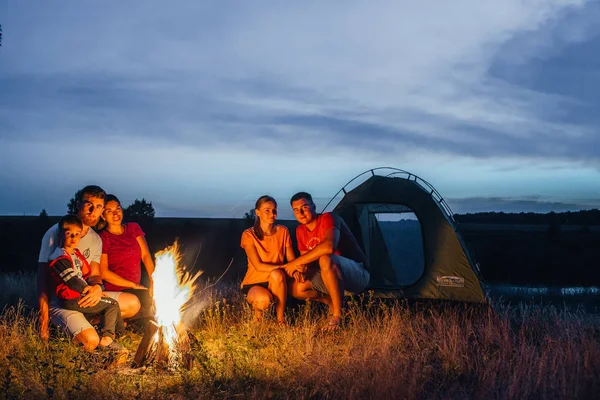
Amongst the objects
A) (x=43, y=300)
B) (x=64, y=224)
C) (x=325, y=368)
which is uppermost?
(x=64, y=224)

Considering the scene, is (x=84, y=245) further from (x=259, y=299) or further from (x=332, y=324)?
(x=332, y=324)

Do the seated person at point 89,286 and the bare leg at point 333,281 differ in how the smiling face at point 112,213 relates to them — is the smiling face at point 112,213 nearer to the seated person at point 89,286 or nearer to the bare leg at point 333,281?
the seated person at point 89,286

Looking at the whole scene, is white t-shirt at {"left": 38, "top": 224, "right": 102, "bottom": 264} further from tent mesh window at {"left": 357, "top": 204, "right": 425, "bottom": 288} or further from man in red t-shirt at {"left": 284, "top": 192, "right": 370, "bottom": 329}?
tent mesh window at {"left": 357, "top": 204, "right": 425, "bottom": 288}

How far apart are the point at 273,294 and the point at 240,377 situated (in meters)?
1.93

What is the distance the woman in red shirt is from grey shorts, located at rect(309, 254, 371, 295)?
1.76 meters

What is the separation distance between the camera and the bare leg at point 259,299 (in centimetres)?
677

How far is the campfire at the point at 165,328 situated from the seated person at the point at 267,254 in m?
1.36

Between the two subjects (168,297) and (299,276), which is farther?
(299,276)

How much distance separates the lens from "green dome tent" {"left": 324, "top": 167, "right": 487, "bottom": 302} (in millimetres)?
8227

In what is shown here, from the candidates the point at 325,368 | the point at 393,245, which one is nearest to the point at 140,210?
the point at 393,245

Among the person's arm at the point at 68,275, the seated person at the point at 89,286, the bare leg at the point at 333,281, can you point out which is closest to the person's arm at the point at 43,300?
the seated person at the point at 89,286

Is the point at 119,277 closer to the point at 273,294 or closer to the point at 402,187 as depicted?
the point at 273,294

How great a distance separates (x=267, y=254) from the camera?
7164mm

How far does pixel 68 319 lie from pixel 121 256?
1.15 meters
